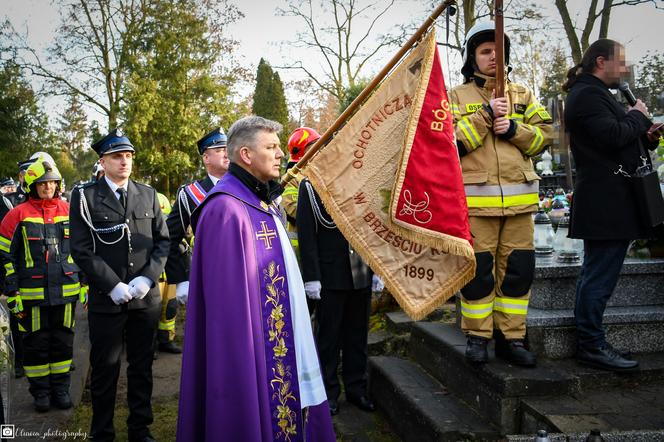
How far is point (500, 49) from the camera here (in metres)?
3.34

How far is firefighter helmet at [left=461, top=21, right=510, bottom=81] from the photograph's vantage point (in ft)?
11.9

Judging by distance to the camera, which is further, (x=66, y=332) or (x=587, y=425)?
(x=66, y=332)

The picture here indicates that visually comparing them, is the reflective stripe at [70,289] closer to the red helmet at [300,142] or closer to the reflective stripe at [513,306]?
the red helmet at [300,142]

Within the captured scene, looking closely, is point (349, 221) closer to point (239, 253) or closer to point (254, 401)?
point (239, 253)

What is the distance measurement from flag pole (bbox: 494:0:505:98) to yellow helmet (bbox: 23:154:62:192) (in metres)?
4.11

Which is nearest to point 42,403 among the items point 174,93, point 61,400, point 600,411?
point 61,400

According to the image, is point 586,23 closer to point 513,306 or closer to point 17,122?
point 513,306

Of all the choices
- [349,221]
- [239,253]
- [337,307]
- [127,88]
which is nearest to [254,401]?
[239,253]

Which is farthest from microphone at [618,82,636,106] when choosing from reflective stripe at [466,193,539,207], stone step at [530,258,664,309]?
stone step at [530,258,664,309]

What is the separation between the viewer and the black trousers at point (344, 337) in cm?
439

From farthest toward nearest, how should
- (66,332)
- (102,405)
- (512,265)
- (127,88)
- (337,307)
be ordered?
(127,88), (66,332), (337,307), (102,405), (512,265)

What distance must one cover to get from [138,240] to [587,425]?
10.7 ft

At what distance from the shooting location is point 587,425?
2969mm

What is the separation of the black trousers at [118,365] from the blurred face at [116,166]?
1.00 metres
